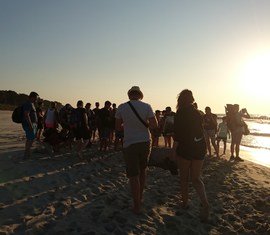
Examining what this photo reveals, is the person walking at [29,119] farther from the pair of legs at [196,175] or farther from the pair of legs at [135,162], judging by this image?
the pair of legs at [196,175]

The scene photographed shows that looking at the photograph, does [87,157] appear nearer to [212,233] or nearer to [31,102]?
[31,102]

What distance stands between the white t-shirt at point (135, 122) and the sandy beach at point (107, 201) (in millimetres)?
1283

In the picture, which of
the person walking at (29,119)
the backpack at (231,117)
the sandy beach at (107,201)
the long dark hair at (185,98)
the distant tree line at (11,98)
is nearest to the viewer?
the sandy beach at (107,201)

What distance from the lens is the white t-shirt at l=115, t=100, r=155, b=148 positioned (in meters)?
5.65

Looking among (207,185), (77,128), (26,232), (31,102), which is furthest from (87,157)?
(26,232)

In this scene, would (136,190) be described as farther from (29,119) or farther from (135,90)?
(29,119)

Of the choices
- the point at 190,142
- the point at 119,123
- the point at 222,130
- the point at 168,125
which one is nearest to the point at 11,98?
the point at 222,130

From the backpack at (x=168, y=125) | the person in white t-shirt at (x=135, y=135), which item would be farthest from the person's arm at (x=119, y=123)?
the backpack at (x=168, y=125)

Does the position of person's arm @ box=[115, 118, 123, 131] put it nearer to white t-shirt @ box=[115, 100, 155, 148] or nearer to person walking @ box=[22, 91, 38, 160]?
white t-shirt @ box=[115, 100, 155, 148]

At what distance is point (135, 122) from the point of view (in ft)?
18.6

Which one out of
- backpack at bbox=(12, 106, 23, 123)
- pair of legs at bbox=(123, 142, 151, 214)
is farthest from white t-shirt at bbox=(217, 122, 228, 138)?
pair of legs at bbox=(123, 142, 151, 214)

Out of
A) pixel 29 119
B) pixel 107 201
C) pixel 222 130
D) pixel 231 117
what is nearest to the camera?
pixel 107 201

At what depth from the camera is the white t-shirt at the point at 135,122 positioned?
5.65 m

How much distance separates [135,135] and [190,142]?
896 millimetres
